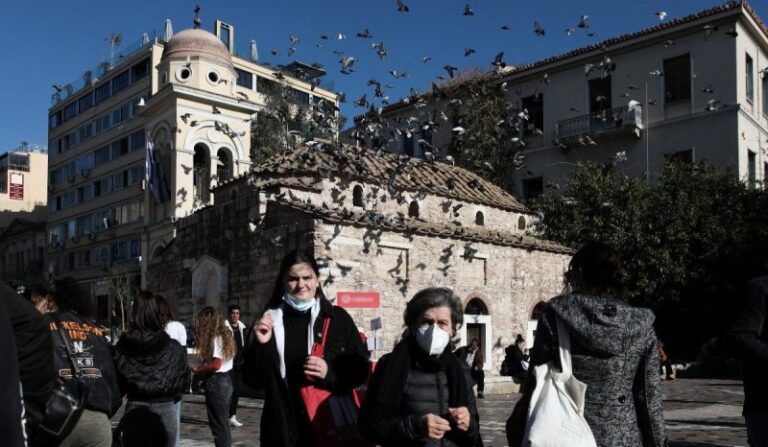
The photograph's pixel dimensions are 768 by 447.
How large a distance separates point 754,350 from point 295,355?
262cm

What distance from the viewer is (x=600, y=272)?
3.38 m

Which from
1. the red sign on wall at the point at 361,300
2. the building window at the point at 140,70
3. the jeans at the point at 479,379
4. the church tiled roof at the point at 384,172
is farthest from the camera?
the building window at the point at 140,70

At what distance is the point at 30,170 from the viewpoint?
215 ft

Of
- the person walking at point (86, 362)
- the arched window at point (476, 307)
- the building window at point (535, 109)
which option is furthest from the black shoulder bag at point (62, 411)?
the building window at point (535, 109)

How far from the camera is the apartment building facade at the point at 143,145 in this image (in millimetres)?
31781

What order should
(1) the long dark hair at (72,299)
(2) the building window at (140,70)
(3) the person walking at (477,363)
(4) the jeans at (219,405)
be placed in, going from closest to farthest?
(1) the long dark hair at (72,299) → (4) the jeans at (219,405) → (3) the person walking at (477,363) → (2) the building window at (140,70)

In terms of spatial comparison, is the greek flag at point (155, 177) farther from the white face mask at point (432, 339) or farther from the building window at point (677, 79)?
the white face mask at point (432, 339)

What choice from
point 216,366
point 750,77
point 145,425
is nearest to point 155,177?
point 750,77

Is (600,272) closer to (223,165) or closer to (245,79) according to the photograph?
(223,165)

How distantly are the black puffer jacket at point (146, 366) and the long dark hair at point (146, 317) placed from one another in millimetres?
47

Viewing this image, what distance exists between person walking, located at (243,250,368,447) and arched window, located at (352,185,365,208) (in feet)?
54.6

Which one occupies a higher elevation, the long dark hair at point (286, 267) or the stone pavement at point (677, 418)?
the long dark hair at point (286, 267)

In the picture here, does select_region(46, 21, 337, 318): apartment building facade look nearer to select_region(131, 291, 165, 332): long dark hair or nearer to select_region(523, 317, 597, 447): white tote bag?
select_region(131, 291, 165, 332): long dark hair

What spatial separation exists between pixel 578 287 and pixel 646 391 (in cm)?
57
